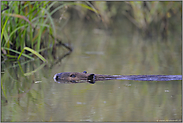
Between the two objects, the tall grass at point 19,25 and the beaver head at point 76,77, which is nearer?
the beaver head at point 76,77

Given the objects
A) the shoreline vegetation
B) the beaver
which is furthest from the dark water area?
the shoreline vegetation

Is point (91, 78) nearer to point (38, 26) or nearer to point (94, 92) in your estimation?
point (94, 92)

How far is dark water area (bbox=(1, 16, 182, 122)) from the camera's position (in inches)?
132

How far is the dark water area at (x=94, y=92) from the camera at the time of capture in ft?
11.0

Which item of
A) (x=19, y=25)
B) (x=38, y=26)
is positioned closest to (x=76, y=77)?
(x=19, y=25)

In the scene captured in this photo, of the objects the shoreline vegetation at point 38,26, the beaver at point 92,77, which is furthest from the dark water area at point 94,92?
the shoreline vegetation at point 38,26

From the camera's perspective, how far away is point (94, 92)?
4.22m

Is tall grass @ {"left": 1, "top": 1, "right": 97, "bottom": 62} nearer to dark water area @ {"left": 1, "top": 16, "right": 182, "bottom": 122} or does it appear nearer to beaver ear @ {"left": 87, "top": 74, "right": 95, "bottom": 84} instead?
dark water area @ {"left": 1, "top": 16, "right": 182, "bottom": 122}

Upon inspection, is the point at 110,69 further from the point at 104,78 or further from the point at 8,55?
the point at 8,55

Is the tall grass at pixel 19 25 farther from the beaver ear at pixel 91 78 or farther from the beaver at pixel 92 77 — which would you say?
the beaver ear at pixel 91 78

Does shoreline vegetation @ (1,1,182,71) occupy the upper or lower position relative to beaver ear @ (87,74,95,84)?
upper

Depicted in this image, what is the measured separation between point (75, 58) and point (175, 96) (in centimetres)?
324

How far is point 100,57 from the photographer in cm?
706

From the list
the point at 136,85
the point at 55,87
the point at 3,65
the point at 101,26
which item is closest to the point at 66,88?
the point at 55,87
